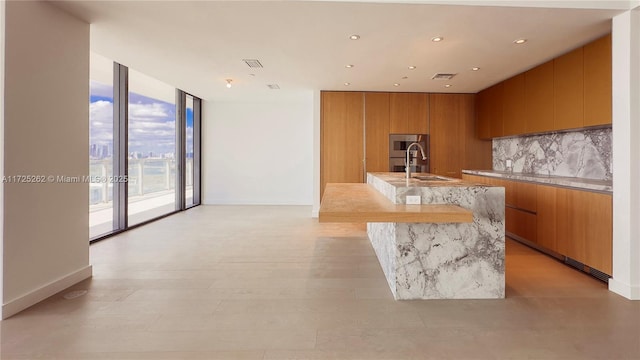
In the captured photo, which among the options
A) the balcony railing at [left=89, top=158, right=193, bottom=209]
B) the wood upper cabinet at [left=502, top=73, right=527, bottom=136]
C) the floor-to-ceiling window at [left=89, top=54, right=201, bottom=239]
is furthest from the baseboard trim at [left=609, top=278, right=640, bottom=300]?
the balcony railing at [left=89, top=158, right=193, bottom=209]

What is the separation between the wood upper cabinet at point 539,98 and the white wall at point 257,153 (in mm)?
4664

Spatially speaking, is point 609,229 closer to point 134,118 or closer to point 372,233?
point 372,233

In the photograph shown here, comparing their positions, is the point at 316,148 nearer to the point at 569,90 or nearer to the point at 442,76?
the point at 442,76

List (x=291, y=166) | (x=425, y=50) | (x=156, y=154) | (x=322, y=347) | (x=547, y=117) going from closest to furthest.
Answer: (x=322, y=347), (x=425, y=50), (x=547, y=117), (x=156, y=154), (x=291, y=166)

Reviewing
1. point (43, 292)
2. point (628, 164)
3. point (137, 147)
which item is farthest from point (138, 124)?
point (628, 164)

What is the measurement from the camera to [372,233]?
4.20m

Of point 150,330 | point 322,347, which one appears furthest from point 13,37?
point 322,347

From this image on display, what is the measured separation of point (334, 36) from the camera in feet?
11.4

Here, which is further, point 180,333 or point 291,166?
point 291,166

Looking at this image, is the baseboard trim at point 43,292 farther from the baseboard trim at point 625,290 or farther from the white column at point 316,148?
the baseboard trim at point 625,290

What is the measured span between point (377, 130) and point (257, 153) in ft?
10.4

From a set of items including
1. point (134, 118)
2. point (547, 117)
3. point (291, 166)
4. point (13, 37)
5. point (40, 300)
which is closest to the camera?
point (13, 37)

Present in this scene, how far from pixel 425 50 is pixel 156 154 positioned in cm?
568

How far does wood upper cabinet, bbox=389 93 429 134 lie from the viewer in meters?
6.32
